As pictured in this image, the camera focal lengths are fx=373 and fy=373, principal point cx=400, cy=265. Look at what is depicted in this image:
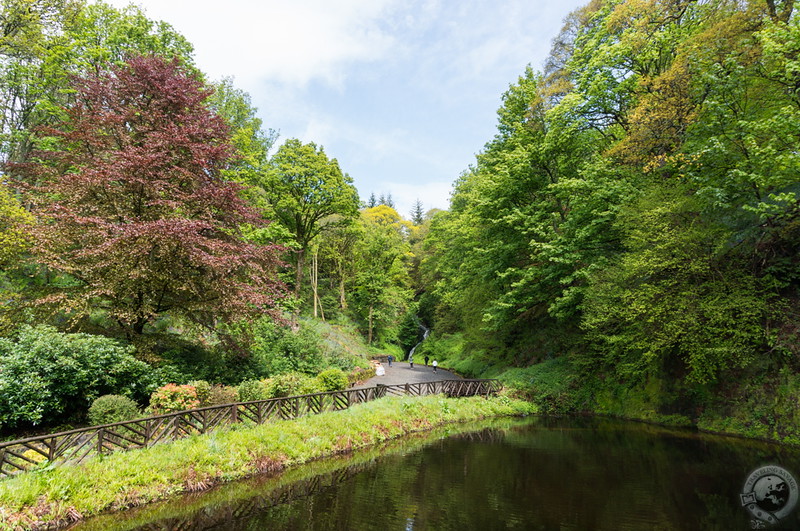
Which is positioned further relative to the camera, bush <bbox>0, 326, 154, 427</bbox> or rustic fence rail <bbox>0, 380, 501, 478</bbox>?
bush <bbox>0, 326, 154, 427</bbox>

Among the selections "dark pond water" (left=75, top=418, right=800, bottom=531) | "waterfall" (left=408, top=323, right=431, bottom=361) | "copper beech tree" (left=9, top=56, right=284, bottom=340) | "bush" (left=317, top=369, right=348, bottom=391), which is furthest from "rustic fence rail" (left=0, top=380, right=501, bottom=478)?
"waterfall" (left=408, top=323, right=431, bottom=361)

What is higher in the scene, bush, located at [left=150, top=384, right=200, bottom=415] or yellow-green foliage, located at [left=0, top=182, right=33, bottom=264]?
yellow-green foliage, located at [left=0, top=182, right=33, bottom=264]

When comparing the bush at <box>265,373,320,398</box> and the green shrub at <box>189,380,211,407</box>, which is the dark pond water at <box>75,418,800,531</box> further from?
the green shrub at <box>189,380,211,407</box>

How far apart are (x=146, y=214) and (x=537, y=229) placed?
17898 mm

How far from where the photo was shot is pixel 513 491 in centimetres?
855

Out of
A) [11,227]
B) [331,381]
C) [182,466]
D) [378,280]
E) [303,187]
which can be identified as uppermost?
[303,187]

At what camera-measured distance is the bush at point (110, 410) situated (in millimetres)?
9727

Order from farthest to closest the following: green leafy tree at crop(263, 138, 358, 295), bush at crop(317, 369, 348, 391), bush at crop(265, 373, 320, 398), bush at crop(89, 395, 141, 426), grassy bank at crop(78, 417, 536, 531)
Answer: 1. green leafy tree at crop(263, 138, 358, 295)
2. bush at crop(317, 369, 348, 391)
3. bush at crop(265, 373, 320, 398)
4. bush at crop(89, 395, 141, 426)
5. grassy bank at crop(78, 417, 536, 531)

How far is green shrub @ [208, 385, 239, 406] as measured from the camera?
12.2 meters

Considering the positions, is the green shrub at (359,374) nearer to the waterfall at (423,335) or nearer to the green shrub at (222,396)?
the green shrub at (222,396)

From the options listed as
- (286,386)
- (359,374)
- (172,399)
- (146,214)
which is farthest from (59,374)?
(359,374)

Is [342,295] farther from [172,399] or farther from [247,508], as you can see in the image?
[247,508]

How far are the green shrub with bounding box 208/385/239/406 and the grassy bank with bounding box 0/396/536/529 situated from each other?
160cm

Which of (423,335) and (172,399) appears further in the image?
(423,335)
